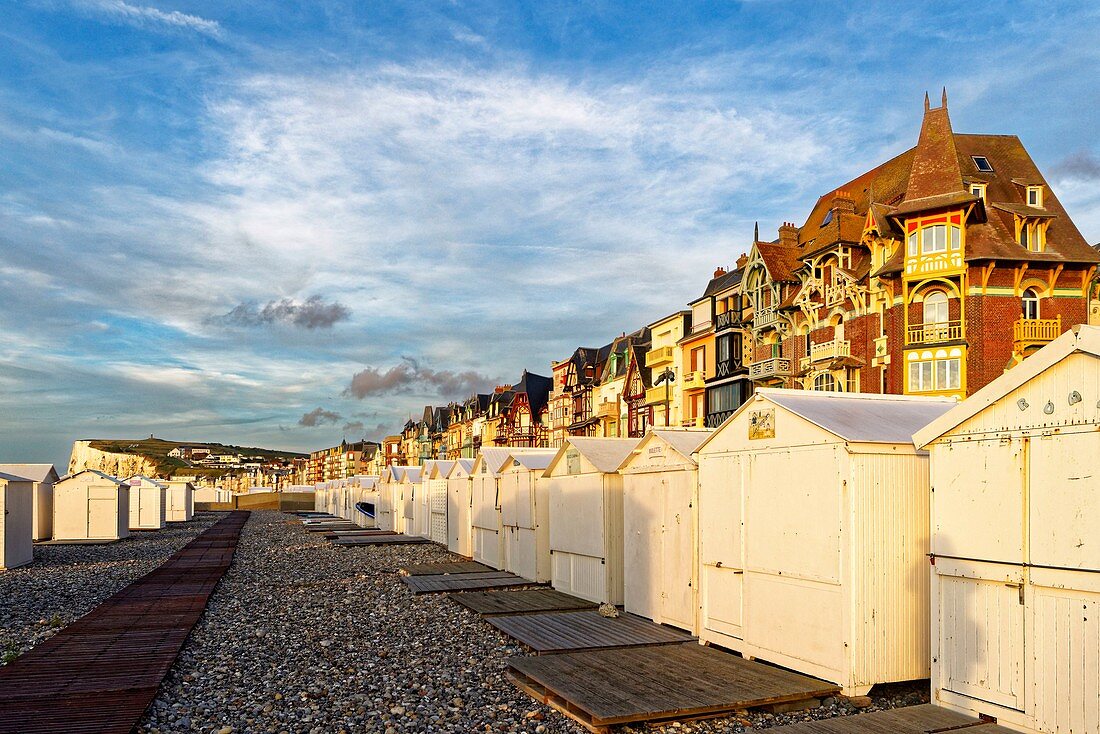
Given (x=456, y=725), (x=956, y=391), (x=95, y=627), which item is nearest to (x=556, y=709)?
(x=456, y=725)

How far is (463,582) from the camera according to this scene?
72.8 ft

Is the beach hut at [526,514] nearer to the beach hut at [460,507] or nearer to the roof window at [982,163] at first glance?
the beach hut at [460,507]

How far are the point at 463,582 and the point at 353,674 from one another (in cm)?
986

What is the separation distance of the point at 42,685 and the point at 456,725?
603 cm

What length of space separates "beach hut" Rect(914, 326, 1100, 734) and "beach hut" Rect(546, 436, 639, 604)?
8.67m

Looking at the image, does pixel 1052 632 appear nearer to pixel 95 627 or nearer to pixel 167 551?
pixel 95 627

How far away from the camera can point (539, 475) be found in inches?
887

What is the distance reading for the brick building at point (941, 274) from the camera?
1291 inches

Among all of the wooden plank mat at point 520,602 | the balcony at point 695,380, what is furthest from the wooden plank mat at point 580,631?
the balcony at point 695,380

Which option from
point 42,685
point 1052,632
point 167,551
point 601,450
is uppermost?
point 601,450

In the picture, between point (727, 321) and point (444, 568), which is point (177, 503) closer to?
point (727, 321)

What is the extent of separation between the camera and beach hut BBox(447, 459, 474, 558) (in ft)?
96.4

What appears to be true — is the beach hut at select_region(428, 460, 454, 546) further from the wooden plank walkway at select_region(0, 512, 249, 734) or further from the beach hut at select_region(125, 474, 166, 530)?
the beach hut at select_region(125, 474, 166, 530)

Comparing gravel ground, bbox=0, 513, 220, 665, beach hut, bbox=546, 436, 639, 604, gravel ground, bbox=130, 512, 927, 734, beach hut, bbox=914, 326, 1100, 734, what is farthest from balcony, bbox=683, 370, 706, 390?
beach hut, bbox=914, 326, 1100, 734
